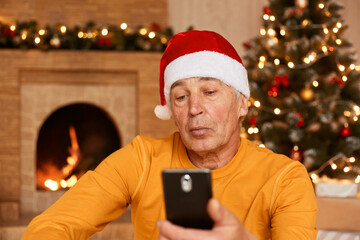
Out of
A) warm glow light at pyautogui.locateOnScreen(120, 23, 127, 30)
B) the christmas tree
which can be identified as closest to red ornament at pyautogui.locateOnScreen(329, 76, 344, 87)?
the christmas tree

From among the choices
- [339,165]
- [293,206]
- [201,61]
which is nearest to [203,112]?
[201,61]

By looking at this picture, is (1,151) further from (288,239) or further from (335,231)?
(288,239)

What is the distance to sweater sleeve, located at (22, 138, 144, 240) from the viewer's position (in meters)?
1.08

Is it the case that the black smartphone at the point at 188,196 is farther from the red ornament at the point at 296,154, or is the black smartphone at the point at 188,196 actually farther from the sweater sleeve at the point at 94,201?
the red ornament at the point at 296,154

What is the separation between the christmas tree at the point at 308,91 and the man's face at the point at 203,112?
214cm

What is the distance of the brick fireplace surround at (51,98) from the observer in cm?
358

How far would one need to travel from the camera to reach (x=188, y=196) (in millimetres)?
694

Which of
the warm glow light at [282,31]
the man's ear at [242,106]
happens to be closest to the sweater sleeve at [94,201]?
the man's ear at [242,106]

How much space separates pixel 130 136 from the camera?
12.6 feet

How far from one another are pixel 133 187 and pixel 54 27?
2.71 metres

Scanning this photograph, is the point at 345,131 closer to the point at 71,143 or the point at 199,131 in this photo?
the point at 71,143

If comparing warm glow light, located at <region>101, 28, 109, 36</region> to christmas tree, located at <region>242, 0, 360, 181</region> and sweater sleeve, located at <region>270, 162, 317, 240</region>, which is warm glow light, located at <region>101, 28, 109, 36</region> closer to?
christmas tree, located at <region>242, 0, 360, 181</region>

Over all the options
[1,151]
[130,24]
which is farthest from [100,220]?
[130,24]

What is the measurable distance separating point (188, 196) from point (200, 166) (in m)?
0.60
